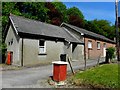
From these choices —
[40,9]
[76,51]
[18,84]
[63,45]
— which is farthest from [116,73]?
[40,9]

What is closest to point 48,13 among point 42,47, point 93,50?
point 93,50

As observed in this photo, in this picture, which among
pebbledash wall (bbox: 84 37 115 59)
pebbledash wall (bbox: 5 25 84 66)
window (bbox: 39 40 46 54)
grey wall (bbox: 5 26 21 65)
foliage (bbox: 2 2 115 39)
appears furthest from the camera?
foliage (bbox: 2 2 115 39)

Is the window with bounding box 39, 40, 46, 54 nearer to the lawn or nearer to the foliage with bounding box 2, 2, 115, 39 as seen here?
the foliage with bounding box 2, 2, 115, 39

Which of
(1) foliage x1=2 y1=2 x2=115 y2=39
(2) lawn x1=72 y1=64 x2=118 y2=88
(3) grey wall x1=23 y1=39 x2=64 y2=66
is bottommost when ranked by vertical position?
(2) lawn x1=72 y1=64 x2=118 y2=88

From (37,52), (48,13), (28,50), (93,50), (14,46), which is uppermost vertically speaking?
(48,13)

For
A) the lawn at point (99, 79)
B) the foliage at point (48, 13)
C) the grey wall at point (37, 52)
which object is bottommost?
the lawn at point (99, 79)

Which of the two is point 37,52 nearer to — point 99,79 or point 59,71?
point 59,71

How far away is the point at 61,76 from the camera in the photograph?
1126 centimetres

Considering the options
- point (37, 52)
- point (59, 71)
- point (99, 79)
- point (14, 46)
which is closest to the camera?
point (99, 79)

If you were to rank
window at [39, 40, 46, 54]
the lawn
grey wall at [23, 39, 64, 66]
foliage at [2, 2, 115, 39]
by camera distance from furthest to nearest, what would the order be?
foliage at [2, 2, 115, 39]
window at [39, 40, 46, 54]
grey wall at [23, 39, 64, 66]
the lawn

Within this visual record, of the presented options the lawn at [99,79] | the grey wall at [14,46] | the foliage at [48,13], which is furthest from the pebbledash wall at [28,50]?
the lawn at [99,79]

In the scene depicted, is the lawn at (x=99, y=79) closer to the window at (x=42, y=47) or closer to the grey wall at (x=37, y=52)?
the grey wall at (x=37, y=52)

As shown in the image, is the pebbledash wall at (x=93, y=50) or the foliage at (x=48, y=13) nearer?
the pebbledash wall at (x=93, y=50)

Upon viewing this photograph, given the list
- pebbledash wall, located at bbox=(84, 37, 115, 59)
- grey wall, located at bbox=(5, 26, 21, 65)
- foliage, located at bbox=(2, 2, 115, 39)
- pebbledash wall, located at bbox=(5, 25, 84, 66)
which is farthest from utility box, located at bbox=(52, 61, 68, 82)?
pebbledash wall, located at bbox=(84, 37, 115, 59)
